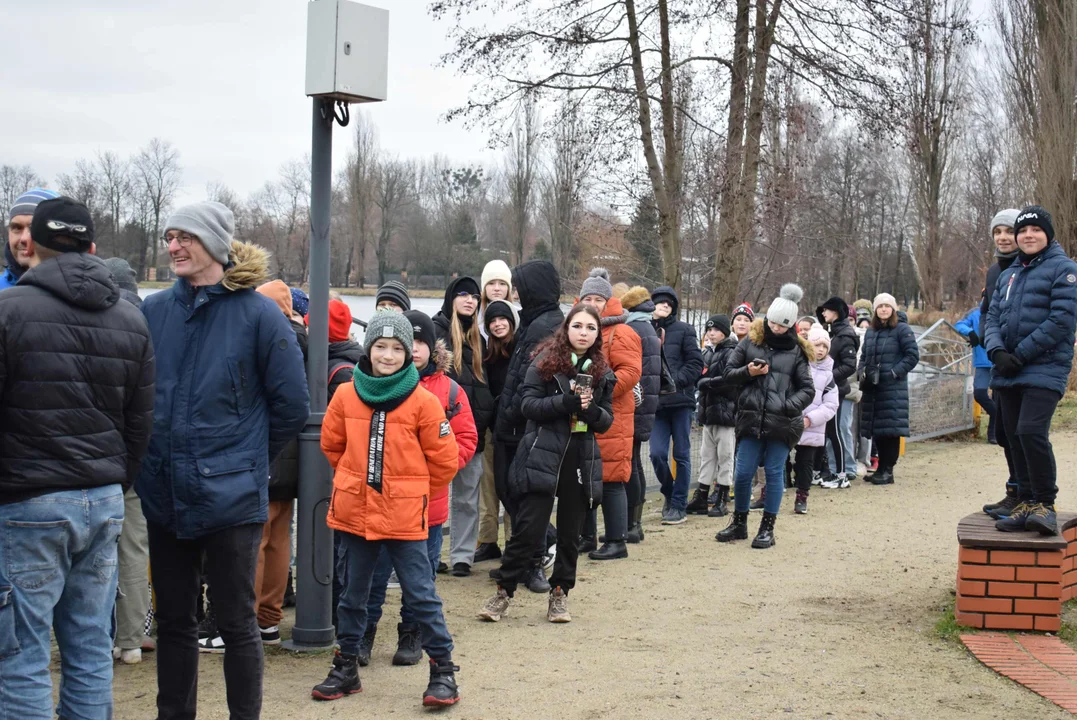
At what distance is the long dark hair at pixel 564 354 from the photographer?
6.43m

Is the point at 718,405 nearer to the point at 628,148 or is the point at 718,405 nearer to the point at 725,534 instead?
the point at 725,534

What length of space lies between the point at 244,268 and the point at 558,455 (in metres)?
2.66

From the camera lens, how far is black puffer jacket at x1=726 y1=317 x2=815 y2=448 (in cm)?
843

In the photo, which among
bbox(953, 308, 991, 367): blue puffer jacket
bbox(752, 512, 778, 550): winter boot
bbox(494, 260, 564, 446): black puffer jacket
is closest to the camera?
bbox(494, 260, 564, 446): black puffer jacket

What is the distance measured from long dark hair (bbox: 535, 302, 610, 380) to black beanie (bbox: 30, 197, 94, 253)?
3.11 m

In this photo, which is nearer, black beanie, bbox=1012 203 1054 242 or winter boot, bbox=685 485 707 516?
black beanie, bbox=1012 203 1054 242

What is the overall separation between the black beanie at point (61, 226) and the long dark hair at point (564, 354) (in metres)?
3.11

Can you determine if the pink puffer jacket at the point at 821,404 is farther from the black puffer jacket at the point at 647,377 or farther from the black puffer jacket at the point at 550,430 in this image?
the black puffer jacket at the point at 550,430

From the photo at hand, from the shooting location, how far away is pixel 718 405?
400 inches

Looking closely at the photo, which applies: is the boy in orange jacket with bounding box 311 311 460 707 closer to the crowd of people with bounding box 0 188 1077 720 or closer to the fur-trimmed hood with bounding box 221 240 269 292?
→ the crowd of people with bounding box 0 188 1077 720

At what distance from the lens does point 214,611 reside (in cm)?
423

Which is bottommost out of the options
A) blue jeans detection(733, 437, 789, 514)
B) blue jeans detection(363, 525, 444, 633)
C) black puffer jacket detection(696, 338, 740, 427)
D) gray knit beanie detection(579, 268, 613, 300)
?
blue jeans detection(363, 525, 444, 633)

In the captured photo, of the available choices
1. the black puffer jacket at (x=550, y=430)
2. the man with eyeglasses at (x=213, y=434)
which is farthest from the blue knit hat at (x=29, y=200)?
the black puffer jacket at (x=550, y=430)

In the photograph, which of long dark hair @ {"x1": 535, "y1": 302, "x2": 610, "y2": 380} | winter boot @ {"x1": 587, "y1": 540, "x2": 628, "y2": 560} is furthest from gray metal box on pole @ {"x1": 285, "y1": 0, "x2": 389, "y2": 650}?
winter boot @ {"x1": 587, "y1": 540, "x2": 628, "y2": 560}
